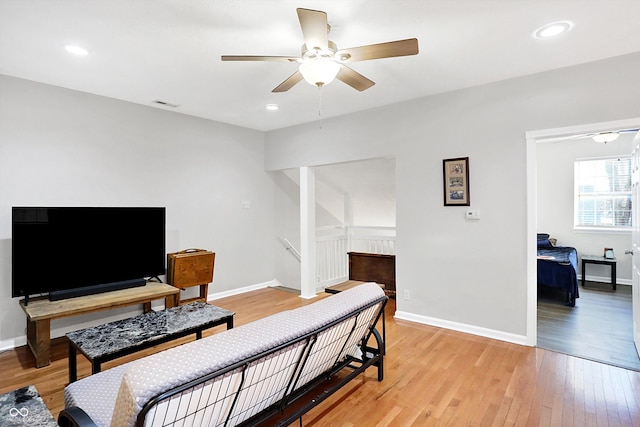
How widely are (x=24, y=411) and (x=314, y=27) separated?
2227 mm

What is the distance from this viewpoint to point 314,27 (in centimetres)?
188

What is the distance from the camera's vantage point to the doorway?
3.00m

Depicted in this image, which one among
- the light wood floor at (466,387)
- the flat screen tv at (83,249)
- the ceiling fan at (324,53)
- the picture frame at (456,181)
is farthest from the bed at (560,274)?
the flat screen tv at (83,249)

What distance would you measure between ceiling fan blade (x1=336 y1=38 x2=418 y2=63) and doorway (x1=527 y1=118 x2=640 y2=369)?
188 cm

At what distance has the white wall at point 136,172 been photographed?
324cm

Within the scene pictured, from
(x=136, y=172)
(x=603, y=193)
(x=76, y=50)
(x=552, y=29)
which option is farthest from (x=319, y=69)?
(x=603, y=193)

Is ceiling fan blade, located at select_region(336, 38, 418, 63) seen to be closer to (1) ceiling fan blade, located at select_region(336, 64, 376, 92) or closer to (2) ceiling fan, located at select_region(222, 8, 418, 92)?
(2) ceiling fan, located at select_region(222, 8, 418, 92)

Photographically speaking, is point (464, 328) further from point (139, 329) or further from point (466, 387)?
point (139, 329)

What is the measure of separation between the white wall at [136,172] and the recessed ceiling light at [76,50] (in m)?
1.09

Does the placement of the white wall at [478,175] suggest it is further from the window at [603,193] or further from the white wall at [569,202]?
the window at [603,193]

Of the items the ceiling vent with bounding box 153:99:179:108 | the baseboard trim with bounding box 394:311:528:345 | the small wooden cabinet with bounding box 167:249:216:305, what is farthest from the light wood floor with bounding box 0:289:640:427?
the ceiling vent with bounding box 153:99:179:108

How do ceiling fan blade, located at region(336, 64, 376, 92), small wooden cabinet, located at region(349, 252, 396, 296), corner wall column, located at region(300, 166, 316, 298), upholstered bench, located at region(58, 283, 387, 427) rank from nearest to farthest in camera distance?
upholstered bench, located at region(58, 283, 387, 427)
ceiling fan blade, located at region(336, 64, 376, 92)
small wooden cabinet, located at region(349, 252, 396, 296)
corner wall column, located at region(300, 166, 316, 298)

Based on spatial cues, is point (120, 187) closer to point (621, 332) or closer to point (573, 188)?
point (621, 332)

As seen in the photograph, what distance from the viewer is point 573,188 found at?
5988 millimetres
